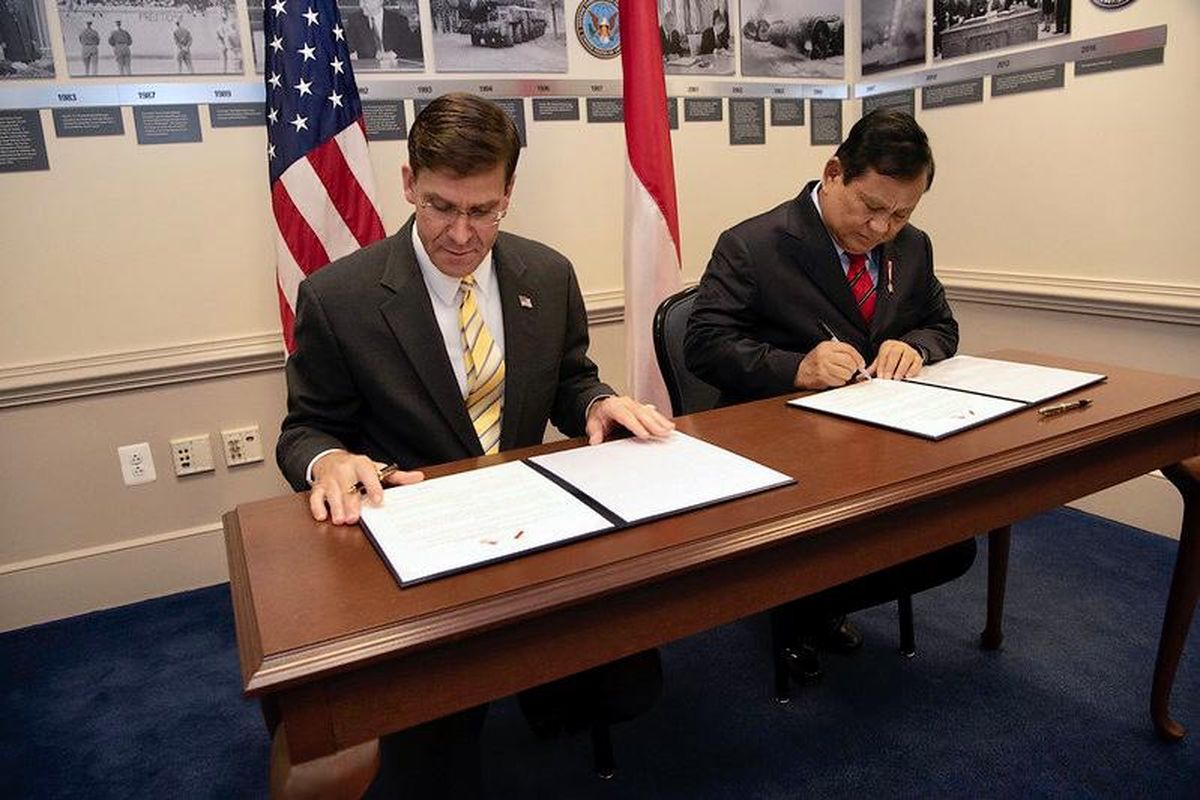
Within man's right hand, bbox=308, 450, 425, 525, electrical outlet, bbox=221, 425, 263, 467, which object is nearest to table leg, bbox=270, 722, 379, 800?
man's right hand, bbox=308, 450, 425, 525

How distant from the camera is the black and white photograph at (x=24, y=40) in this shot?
2346 mm

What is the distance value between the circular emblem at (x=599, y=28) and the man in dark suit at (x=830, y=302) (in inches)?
55.6

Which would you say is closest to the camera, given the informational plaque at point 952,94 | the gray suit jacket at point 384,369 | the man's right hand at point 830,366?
the gray suit jacket at point 384,369

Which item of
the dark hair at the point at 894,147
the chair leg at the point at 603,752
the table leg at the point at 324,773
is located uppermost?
the dark hair at the point at 894,147

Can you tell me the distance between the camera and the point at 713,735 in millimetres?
1937

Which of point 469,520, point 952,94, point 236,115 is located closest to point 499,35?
point 236,115

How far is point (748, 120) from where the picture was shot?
136 inches

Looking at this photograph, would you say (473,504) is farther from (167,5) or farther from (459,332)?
(167,5)

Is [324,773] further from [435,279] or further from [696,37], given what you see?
[696,37]

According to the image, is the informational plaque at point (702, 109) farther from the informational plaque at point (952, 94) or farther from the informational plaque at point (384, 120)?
the informational plaque at point (384, 120)

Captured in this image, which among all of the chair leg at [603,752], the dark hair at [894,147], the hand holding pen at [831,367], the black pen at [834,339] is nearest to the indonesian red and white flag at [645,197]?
the black pen at [834,339]

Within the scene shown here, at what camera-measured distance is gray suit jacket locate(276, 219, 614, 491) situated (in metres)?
1.41

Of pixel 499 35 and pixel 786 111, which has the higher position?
pixel 499 35

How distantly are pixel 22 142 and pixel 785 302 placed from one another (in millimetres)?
2328
